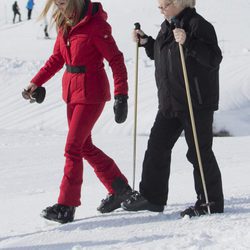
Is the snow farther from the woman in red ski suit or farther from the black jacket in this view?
the black jacket

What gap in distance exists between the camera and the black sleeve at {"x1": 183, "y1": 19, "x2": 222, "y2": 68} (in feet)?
13.7

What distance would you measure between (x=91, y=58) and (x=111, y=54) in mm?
159

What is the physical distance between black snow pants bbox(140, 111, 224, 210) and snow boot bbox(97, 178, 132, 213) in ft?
0.51

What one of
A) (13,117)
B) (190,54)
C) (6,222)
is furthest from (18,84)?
(190,54)

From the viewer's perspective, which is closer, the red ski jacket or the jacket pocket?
the jacket pocket

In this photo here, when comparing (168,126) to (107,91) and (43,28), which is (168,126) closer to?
(107,91)

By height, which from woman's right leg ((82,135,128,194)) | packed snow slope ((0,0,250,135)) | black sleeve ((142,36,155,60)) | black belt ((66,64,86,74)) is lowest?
woman's right leg ((82,135,128,194))

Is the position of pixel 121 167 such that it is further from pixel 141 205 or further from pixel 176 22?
pixel 176 22

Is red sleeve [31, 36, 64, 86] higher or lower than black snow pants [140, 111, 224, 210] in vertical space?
higher

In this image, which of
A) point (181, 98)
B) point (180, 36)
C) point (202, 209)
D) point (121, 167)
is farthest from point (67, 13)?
point (121, 167)

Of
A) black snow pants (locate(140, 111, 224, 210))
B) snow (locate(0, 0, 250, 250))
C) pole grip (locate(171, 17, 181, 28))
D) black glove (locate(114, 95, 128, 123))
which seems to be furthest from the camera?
black glove (locate(114, 95, 128, 123))

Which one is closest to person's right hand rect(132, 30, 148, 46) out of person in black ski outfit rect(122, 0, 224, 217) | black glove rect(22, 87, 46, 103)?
person in black ski outfit rect(122, 0, 224, 217)

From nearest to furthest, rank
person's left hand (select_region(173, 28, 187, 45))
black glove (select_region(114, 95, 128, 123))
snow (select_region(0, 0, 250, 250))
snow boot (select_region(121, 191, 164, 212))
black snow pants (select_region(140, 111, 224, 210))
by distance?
snow (select_region(0, 0, 250, 250))
person's left hand (select_region(173, 28, 187, 45))
black snow pants (select_region(140, 111, 224, 210))
black glove (select_region(114, 95, 128, 123))
snow boot (select_region(121, 191, 164, 212))

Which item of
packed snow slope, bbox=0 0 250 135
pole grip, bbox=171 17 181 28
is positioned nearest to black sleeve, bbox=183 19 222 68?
pole grip, bbox=171 17 181 28
